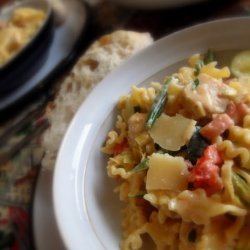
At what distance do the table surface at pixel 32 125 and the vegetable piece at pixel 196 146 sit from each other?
0.55 meters

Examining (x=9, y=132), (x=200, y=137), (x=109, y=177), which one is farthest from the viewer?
(x=9, y=132)

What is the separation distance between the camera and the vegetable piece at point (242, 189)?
4.15 feet

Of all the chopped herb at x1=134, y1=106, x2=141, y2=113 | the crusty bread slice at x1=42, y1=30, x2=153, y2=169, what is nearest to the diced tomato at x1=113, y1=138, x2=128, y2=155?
the chopped herb at x1=134, y1=106, x2=141, y2=113

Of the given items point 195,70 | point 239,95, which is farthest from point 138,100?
point 239,95

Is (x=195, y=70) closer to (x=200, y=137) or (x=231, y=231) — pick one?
(x=200, y=137)

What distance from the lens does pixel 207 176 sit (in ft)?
4.20

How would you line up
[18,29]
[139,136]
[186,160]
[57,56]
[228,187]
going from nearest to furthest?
[228,187] < [186,160] < [139,136] < [57,56] < [18,29]

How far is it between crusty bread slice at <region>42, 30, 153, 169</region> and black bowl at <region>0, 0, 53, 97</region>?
0.97 feet

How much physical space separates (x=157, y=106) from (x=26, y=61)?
1020 mm

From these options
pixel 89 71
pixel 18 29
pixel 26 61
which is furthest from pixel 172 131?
pixel 18 29

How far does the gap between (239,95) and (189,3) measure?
686 millimetres

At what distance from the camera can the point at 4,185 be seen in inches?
75.7

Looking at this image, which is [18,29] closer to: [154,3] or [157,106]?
[154,3]

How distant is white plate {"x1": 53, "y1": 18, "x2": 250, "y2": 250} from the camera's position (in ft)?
4.58
